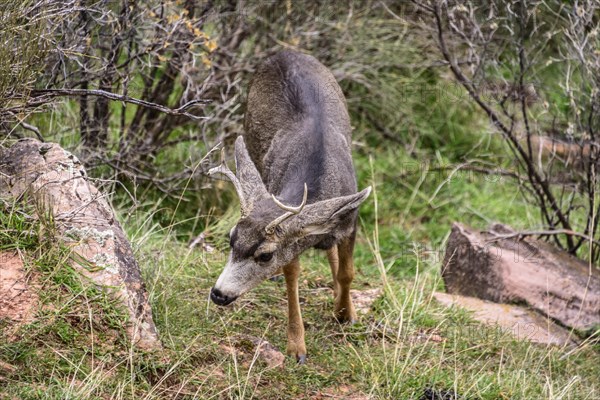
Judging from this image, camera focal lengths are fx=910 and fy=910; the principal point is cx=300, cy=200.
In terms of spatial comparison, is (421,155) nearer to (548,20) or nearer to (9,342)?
(548,20)

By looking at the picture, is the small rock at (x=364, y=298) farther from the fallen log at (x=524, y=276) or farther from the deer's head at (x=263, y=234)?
the deer's head at (x=263, y=234)

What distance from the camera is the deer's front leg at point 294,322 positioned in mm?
5625

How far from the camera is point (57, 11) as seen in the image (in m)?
5.71

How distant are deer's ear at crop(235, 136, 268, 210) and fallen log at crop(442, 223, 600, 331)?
1.98 m

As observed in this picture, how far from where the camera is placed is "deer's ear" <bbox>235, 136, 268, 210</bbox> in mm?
5500

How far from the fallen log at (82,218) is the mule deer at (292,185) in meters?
0.49

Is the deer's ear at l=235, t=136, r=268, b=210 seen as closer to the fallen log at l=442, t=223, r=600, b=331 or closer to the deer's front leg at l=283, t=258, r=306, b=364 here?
the deer's front leg at l=283, t=258, r=306, b=364

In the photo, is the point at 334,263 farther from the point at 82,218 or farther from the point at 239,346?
the point at 82,218

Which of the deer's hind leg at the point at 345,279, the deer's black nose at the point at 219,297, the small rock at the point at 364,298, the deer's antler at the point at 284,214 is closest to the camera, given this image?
the deer's antler at the point at 284,214

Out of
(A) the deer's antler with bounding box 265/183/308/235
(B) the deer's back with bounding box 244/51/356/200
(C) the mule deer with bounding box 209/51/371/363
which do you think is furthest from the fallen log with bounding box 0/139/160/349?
(B) the deer's back with bounding box 244/51/356/200

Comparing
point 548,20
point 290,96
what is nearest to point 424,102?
point 548,20

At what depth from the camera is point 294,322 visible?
5.66 meters

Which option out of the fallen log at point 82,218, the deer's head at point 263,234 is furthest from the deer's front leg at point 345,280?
the fallen log at point 82,218

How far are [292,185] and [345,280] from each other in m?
→ 0.80
